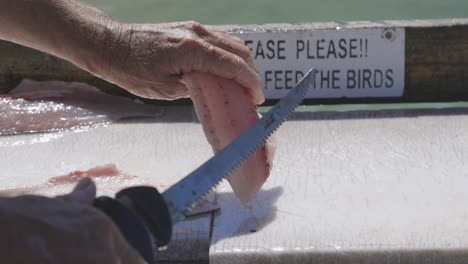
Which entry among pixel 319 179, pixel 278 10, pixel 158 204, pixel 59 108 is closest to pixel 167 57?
pixel 319 179

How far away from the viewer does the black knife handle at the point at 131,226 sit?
38.0 inches

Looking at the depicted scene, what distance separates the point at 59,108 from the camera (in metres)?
3.65

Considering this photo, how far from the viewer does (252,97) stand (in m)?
2.60

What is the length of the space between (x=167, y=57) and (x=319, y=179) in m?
0.88

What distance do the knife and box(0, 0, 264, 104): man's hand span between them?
1.08 m

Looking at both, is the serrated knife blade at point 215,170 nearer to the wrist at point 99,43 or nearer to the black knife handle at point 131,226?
the black knife handle at point 131,226

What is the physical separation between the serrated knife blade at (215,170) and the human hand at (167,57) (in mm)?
866

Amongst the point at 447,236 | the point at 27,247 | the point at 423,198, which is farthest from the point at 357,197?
the point at 27,247

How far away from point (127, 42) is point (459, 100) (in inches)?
71.7

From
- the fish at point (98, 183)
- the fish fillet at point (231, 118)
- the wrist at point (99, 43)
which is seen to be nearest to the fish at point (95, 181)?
the fish at point (98, 183)

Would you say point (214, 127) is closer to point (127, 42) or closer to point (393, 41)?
point (127, 42)

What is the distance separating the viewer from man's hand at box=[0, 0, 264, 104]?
232cm

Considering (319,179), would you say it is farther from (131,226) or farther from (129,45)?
(131,226)

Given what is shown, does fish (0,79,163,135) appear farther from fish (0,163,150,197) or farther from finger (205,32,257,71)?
finger (205,32,257,71)
